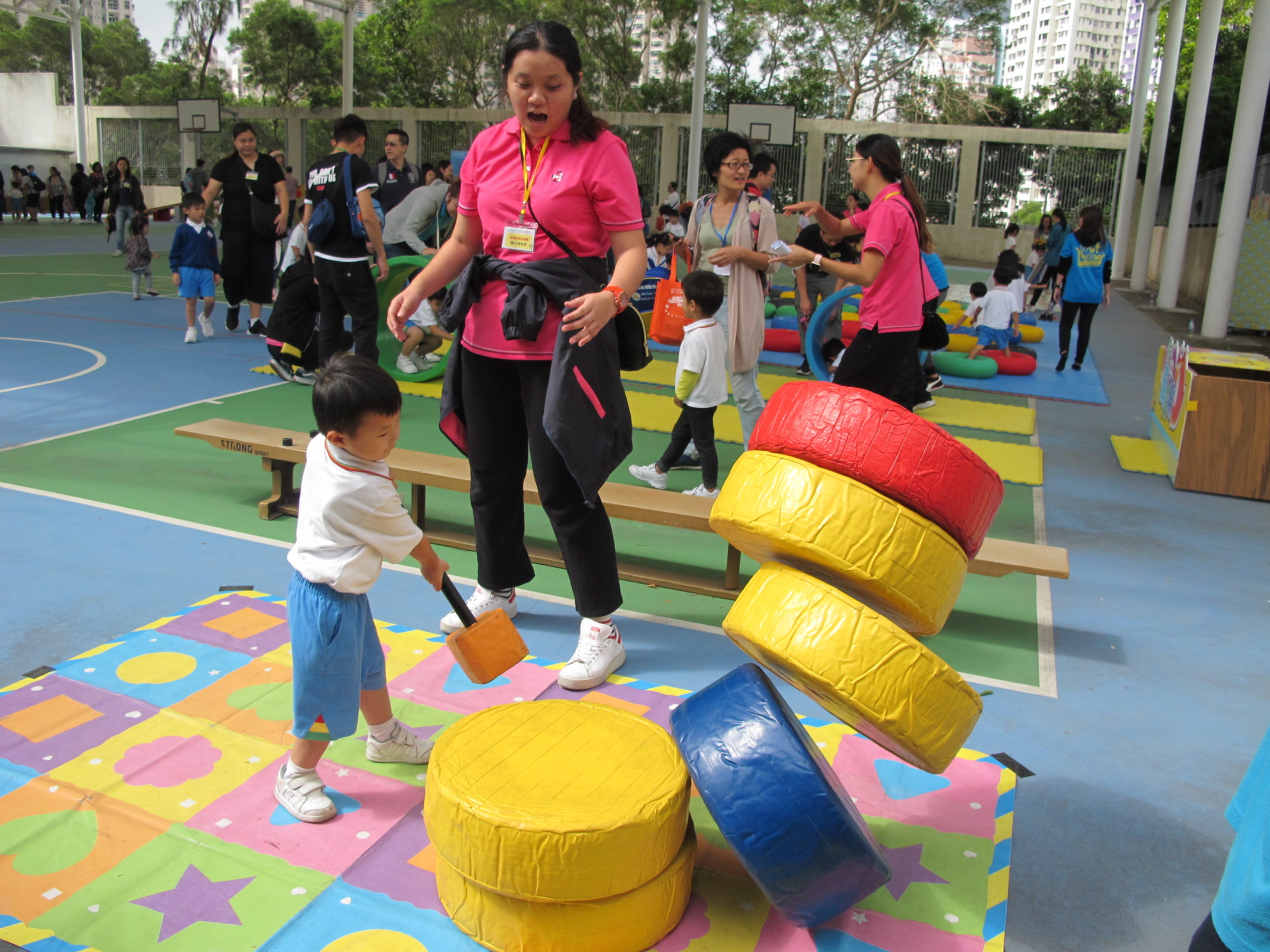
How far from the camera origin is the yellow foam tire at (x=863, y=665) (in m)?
2.22

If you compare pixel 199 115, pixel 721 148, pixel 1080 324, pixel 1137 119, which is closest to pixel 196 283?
pixel 721 148

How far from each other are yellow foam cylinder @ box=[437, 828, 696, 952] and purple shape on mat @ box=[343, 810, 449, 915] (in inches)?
5.4

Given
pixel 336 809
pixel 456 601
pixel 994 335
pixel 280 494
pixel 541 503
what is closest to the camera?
pixel 336 809

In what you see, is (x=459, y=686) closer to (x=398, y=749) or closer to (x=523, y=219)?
(x=398, y=749)

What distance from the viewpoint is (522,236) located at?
10.9 ft

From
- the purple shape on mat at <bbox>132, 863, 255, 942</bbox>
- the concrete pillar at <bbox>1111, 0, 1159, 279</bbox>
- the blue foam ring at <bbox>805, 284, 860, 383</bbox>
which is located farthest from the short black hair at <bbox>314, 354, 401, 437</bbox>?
the concrete pillar at <bbox>1111, 0, 1159, 279</bbox>

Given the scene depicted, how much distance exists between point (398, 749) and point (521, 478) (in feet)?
3.93

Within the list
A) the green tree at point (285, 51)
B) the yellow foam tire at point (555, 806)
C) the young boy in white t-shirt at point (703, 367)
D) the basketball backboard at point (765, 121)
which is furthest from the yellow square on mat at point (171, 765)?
the green tree at point (285, 51)

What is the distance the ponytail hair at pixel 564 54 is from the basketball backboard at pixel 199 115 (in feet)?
73.6

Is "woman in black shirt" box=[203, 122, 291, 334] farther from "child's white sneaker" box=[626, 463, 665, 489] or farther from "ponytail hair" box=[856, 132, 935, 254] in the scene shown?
"ponytail hair" box=[856, 132, 935, 254]

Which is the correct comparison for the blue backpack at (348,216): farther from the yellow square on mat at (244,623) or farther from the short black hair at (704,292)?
the yellow square on mat at (244,623)

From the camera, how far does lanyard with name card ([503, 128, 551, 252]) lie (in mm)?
3316

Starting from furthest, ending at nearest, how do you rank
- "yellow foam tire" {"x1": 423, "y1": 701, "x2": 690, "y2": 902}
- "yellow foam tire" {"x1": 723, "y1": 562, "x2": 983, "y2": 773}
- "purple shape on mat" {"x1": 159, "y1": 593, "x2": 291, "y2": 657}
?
"purple shape on mat" {"x1": 159, "y1": 593, "x2": 291, "y2": 657}, "yellow foam tire" {"x1": 723, "y1": 562, "x2": 983, "y2": 773}, "yellow foam tire" {"x1": 423, "y1": 701, "x2": 690, "y2": 902}

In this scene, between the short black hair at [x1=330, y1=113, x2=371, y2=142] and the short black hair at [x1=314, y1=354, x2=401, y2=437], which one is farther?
the short black hair at [x1=330, y1=113, x2=371, y2=142]
